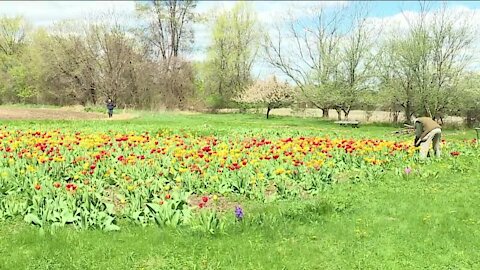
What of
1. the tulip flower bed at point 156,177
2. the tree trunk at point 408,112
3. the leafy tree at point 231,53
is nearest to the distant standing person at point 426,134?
the tulip flower bed at point 156,177

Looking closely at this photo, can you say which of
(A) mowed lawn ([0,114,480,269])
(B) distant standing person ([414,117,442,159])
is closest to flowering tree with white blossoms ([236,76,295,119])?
(B) distant standing person ([414,117,442,159])

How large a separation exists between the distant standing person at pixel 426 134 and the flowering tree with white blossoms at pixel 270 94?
37.1 meters

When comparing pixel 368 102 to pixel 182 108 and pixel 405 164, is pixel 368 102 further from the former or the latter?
pixel 405 164

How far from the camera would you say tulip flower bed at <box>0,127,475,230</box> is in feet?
23.8

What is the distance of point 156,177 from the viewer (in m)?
9.67

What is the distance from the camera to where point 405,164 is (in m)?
11.5

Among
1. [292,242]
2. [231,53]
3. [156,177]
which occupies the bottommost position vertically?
[292,242]

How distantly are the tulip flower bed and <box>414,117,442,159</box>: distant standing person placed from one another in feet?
1.59

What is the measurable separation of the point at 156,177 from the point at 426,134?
21.6ft

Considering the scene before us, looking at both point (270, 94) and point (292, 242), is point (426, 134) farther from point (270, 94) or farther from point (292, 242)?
point (270, 94)

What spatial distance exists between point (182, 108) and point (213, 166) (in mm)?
48951

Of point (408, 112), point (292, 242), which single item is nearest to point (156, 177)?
point (292, 242)

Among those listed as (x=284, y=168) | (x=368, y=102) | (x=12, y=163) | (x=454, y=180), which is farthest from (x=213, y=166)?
(x=368, y=102)

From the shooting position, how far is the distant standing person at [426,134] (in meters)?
12.0
